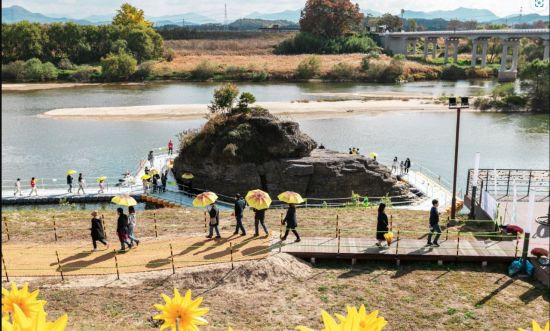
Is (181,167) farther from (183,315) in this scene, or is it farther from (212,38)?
(212,38)

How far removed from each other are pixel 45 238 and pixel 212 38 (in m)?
126

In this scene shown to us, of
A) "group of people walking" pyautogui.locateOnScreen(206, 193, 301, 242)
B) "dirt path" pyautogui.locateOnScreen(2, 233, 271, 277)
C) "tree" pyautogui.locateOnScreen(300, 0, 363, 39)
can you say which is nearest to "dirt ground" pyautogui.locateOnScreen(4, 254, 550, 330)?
"dirt path" pyautogui.locateOnScreen(2, 233, 271, 277)

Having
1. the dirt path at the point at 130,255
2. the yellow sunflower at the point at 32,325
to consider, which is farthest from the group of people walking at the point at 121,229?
the yellow sunflower at the point at 32,325

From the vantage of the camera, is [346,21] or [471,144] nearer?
[471,144]

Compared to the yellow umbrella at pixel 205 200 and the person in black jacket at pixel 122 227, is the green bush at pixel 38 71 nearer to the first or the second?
the yellow umbrella at pixel 205 200

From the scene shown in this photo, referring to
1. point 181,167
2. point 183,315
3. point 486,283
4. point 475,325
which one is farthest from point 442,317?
point 181,167

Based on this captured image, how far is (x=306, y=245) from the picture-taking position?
610 inches

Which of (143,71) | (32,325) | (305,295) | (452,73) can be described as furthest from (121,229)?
(452,73)

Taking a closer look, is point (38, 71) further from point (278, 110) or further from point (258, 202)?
point (258, 202)

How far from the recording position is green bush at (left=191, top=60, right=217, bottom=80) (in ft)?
337

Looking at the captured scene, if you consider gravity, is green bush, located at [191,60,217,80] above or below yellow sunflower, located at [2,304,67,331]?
above

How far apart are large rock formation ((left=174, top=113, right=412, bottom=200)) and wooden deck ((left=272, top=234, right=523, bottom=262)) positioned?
12059mm

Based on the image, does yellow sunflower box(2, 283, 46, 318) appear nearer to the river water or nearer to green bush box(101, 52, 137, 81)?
the river water

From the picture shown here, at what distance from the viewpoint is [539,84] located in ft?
224
